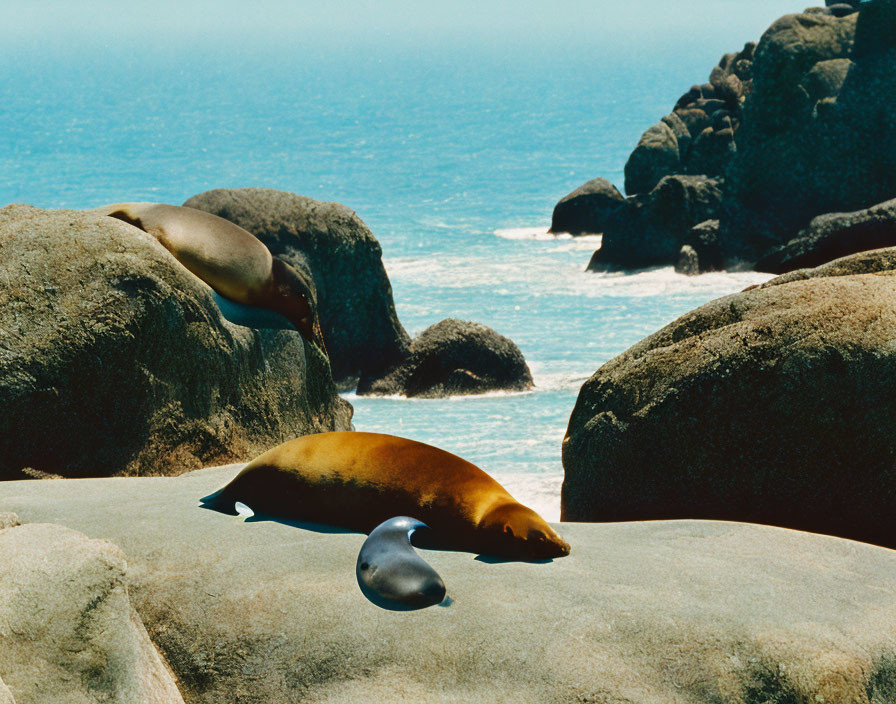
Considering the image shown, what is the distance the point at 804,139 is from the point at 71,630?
31011 millimetres

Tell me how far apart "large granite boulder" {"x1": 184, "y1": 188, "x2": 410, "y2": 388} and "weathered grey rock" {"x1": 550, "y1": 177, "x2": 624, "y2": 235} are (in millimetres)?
21532

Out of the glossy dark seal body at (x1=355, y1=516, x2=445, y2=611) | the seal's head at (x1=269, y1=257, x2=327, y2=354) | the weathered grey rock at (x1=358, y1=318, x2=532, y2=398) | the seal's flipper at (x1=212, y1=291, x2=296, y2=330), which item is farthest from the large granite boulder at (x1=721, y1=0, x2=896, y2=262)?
the glossy dark seal body at (x1=355, y1=516, x2=445, y2=611)

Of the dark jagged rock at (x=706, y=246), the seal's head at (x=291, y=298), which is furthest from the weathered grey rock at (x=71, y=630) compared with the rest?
the dark jagged rock at (x=706, y=246)

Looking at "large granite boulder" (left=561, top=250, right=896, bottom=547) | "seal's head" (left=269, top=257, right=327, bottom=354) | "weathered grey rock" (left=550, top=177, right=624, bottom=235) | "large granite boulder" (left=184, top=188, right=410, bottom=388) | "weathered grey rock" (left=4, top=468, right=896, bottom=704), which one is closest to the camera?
"weathered grey rock" (left=4, top=468, right=896, bottom=704)

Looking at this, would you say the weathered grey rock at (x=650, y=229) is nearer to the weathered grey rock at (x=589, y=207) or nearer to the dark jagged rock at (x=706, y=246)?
the dark jagged rock at (x=706, y=246)

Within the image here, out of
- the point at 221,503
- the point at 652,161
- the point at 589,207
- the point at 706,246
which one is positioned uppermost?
the point at 652,161

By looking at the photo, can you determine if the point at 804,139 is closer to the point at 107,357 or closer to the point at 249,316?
the point at 249,316

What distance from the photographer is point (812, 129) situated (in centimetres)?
3023

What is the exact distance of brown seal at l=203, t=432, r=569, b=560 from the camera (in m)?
4.04

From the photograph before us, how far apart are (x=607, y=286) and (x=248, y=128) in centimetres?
11066

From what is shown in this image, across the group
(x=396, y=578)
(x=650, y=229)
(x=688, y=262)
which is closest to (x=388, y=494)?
(x=396, y=578)

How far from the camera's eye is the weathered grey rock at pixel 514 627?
308 cm

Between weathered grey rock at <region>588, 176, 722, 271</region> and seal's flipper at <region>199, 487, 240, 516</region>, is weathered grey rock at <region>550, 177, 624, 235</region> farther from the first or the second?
seal's flipper at <region>199, 487, 240, 516</region>

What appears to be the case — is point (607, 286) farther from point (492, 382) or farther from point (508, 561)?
point (508, 561)
